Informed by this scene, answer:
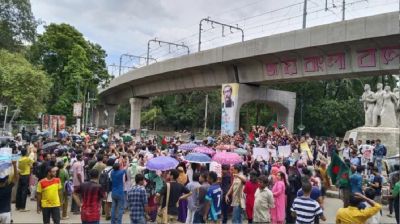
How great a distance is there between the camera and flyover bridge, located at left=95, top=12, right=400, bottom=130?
17272mm

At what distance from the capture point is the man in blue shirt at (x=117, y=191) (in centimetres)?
860

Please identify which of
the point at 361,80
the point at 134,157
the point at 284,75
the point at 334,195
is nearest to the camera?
the point at 134,157

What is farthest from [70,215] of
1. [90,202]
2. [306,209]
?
[306,209]

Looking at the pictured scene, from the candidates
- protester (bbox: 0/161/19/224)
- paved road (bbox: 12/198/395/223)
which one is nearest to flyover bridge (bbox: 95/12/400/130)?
paved road (bbox: 12/198/395/223)

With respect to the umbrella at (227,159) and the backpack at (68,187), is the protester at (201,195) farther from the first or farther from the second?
the backpack at (68,187)

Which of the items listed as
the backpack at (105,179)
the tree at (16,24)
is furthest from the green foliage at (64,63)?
the backpack at (105,179)

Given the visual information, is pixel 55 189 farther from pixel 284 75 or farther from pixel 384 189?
pixel 284 75

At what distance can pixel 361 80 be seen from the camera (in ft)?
176

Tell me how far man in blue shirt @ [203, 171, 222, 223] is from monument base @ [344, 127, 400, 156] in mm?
13765

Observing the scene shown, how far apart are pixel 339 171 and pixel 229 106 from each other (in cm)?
1483

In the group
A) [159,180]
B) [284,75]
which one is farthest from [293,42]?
[159,180]

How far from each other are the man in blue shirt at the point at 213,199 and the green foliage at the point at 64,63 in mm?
35857

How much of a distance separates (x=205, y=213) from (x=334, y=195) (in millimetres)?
8054

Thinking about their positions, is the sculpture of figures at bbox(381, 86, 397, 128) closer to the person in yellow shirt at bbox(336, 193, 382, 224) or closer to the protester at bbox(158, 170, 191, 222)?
the protester at bbox(158, 170, 191, 222)
